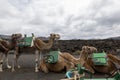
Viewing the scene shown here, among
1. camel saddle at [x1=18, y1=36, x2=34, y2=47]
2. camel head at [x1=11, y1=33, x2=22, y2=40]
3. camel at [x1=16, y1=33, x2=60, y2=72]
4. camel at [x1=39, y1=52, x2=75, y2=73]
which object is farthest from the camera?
camel head at [x1=11, y1=33, x2=22, y2=40]

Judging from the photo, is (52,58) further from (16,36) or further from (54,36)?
(16,36)

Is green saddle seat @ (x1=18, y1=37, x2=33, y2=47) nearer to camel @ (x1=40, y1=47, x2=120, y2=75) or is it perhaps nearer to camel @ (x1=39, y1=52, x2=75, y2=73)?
camel @ (x1=39, y1=52, x2=75, y2=73)

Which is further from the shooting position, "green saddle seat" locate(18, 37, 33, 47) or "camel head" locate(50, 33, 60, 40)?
"camel head" locate(50, 33, 60, 40)

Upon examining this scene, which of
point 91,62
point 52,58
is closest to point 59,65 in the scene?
point 52,58

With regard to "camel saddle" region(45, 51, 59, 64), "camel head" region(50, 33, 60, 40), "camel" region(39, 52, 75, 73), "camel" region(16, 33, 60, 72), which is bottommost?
"camel" region(39, 52, 75, 73)

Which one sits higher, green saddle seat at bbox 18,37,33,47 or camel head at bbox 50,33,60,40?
camel head at bbox 50,33,60,40

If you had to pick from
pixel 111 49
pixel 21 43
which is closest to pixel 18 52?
pixel 21 43

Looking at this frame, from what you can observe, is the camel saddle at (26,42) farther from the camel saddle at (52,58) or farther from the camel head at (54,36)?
the camel saddle at (52,58)

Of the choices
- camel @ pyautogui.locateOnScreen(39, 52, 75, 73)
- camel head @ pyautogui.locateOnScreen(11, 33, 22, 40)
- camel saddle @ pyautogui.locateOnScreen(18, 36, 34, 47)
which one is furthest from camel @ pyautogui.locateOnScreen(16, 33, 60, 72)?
camel @ pyautogui.locateOnScreen(39, 52, 75, 73)

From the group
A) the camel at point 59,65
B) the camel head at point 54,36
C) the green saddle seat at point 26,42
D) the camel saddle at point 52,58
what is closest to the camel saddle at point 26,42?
the green saddle seat at point 26,42

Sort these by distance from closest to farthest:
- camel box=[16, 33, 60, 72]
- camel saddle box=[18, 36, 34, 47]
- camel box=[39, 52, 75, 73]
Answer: camel box=[39, 52, 75, 73], camel saddle box=[18, 36, 34, 47], camel box=[16, 33, 60, 72]

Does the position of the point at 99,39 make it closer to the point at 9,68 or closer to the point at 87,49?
the point at 9,68

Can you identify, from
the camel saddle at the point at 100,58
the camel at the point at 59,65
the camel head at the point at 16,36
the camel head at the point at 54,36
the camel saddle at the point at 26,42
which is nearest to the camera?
the camel saddle at the point at 100,58

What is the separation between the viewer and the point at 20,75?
1223cm
